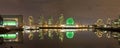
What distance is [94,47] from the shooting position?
6462cm

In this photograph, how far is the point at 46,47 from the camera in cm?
6525

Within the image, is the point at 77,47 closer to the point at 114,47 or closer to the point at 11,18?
the point at 114,47

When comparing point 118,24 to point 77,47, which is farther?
point 118,24

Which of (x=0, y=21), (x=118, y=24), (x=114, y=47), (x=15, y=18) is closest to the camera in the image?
(x=114, y=47)

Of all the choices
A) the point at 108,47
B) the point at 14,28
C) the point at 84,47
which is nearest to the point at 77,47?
the point at 84,47

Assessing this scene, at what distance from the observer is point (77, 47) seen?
217 ft

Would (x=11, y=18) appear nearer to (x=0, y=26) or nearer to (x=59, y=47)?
(x=0, y=26)

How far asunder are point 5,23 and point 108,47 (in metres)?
108

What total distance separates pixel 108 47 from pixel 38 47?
12807 mm

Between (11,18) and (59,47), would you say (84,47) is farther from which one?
(11,18)

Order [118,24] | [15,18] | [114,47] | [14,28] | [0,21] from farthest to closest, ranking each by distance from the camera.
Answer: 1. [118,24]
2. [14,28]
3. [15,18]
4. [0,21]
5. [114,47]

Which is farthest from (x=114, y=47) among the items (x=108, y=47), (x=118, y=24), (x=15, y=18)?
(x=118, y=24)

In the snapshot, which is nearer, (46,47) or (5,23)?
(46,47)

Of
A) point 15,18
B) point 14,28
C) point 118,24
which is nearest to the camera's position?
point 15,18
